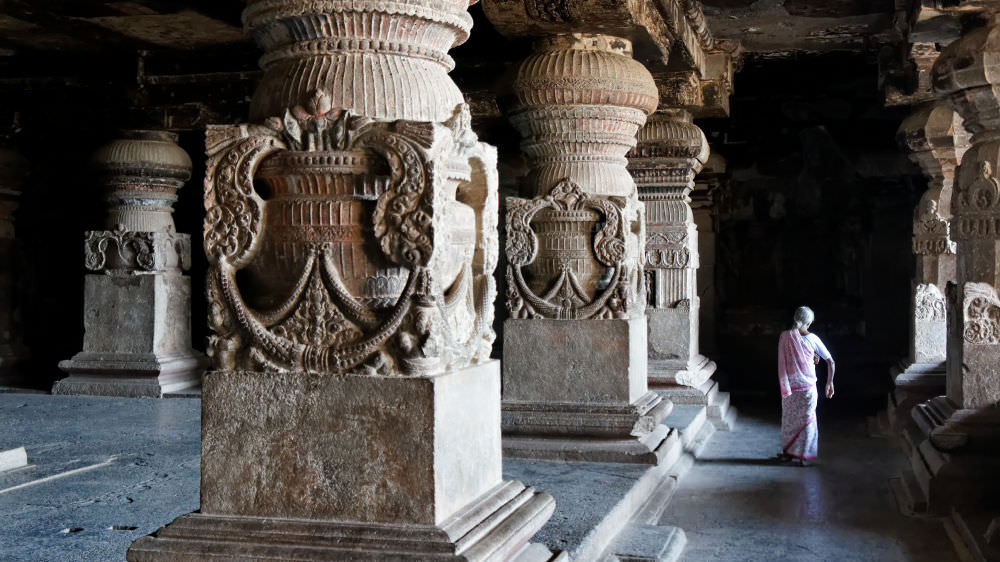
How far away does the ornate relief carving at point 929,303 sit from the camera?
9055mm

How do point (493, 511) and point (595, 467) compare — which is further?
point (595, 467)

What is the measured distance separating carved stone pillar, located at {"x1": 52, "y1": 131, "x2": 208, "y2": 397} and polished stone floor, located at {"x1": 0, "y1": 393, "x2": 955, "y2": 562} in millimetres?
362

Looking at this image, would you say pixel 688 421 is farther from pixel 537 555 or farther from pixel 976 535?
pixel 537 555

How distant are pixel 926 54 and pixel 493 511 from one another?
6593 mm

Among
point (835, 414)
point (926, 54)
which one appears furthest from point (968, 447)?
point (835, 414)

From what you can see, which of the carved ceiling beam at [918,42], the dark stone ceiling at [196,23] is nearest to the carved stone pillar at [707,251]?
the dark stone ceiling at [196,23]

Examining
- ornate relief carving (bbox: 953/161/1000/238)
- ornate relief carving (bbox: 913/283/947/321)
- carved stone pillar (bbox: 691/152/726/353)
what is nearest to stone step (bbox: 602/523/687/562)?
ornate relief carving (bbox: 953/161/1000/238)

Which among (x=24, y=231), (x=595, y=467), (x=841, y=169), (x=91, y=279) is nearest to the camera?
(x=595, y=467)

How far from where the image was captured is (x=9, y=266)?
33.0 ft

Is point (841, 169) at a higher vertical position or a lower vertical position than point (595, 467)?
higher

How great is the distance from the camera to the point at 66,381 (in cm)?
876

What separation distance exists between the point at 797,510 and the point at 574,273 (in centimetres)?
208

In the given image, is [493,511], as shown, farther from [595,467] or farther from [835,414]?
[835,414]

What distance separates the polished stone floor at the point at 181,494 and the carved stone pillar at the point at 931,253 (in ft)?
2.61
